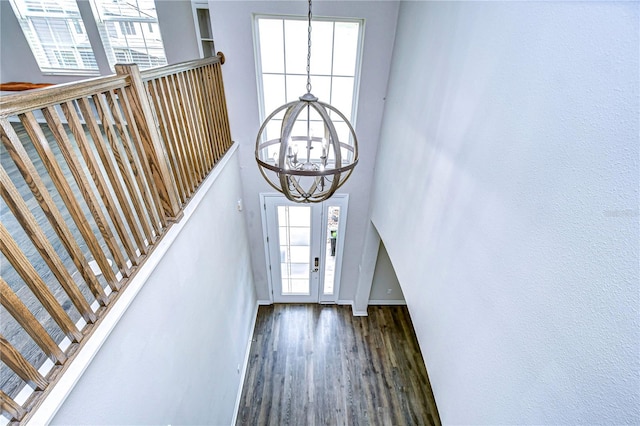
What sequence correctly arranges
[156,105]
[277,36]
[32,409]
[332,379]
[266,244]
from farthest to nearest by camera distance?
[266,244]
[332,379]
[277,36]
[156,105]
[32,409]

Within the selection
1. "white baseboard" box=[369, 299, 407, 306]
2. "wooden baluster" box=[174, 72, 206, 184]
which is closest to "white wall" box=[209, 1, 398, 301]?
"wooden baluster" box=[174, 72, 206, 184]

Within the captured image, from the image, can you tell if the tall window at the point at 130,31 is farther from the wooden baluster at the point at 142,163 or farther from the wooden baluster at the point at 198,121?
the wooden baluster at the point at 142,163

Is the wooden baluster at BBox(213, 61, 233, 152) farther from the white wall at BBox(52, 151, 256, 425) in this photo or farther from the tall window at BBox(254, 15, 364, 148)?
the tall window at BBox(254, 15, 364, 148)

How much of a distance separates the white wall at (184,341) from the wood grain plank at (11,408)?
116 millimetres

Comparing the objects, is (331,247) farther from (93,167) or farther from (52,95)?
(52,95)

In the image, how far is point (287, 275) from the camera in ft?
15.6

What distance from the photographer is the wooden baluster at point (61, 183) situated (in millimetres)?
961

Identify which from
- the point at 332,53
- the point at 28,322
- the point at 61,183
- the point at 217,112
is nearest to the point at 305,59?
the point at 332,53

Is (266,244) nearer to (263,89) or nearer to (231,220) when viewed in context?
(231,220)

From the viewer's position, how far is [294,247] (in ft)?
14.7

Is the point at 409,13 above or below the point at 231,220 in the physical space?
above

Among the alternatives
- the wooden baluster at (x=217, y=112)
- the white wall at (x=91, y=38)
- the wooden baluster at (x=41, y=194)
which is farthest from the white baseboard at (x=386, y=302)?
the white wall at (x=91, y=38)

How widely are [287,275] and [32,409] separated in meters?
3.92

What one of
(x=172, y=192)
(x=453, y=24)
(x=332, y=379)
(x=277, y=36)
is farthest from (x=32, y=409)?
(x=332, y=379)
